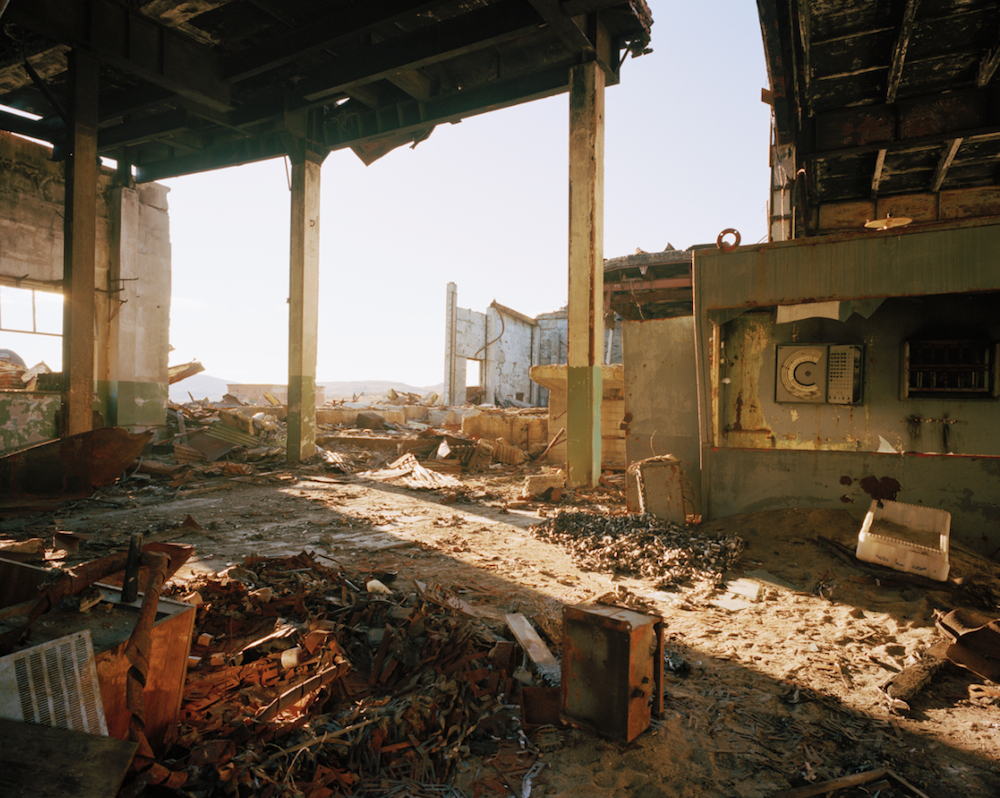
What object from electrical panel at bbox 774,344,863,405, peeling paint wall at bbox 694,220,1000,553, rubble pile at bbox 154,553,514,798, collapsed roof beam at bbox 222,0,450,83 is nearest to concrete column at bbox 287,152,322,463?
collapsed roof beam at bbox 222,0,450,83

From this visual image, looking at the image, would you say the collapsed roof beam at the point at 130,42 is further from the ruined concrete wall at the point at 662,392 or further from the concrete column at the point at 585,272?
the ruined concrete wall at the point at 662,392

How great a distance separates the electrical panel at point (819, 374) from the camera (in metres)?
6.41

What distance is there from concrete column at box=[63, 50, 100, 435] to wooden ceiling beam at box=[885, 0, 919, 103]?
11999 millimetres

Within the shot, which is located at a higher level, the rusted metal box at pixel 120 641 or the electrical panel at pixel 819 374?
the electrical panel at pixel 819 374

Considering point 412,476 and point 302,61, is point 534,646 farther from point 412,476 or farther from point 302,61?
point 302,61

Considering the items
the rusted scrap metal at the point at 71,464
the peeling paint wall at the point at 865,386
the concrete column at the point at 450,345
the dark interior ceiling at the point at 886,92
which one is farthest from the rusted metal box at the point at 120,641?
the concrete column at the point at 450,345

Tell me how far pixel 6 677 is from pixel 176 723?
2.94ft

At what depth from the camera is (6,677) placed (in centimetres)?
174

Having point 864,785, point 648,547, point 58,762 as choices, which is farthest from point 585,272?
point 58,762

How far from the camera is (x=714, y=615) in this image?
14.1 feet

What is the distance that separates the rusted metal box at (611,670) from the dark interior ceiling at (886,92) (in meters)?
6.91

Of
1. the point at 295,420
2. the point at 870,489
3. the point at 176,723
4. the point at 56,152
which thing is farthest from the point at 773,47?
the point at 56,152

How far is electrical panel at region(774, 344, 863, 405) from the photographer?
6.41 meters

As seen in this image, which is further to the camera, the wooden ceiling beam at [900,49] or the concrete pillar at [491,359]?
the concrete pillar at [491,359]
